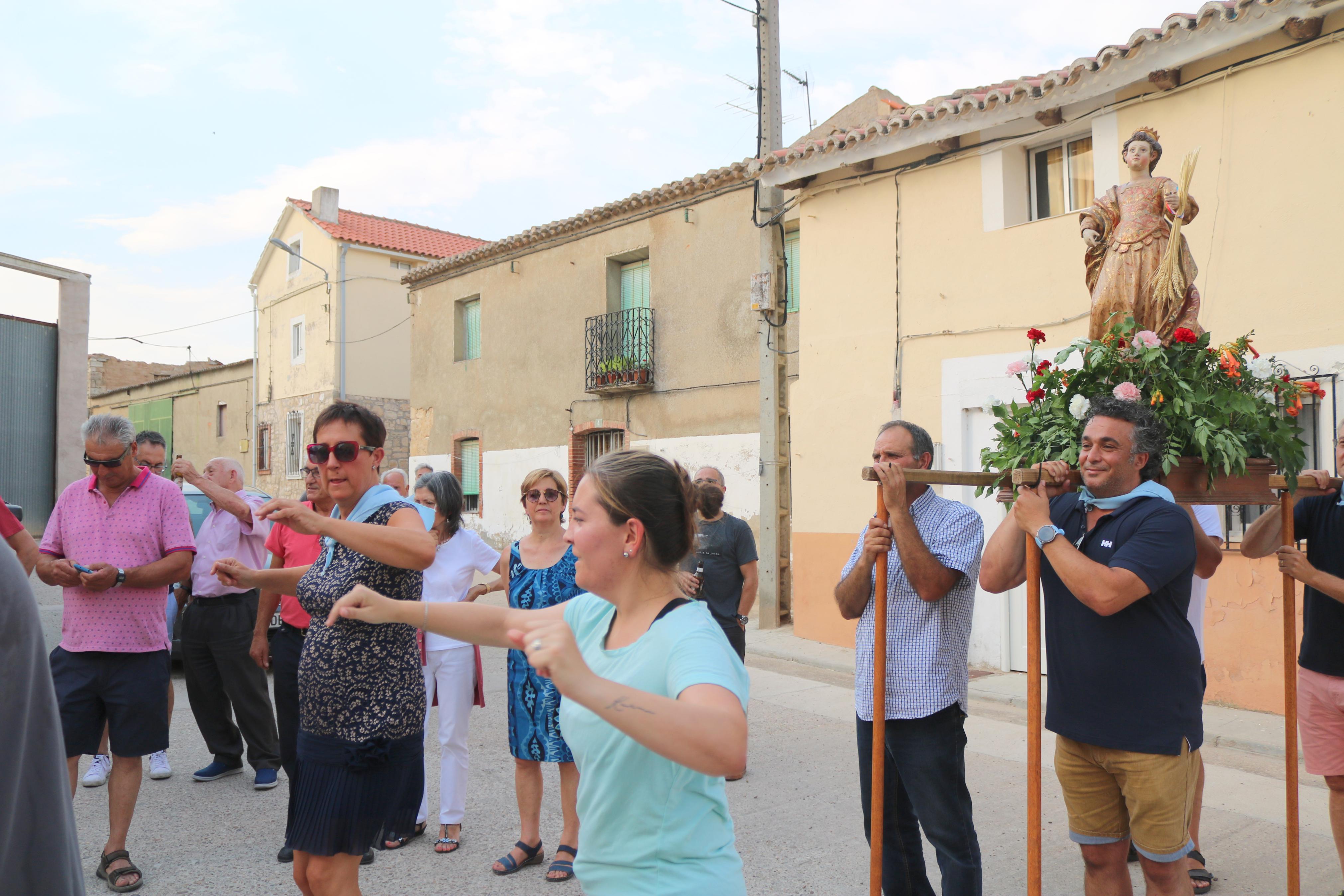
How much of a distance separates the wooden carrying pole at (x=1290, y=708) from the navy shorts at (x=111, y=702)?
4497 mm

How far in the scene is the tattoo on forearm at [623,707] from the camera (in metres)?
1.46

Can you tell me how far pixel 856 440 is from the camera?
10047mm

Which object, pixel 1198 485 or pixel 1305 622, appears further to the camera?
pixel 1305 622

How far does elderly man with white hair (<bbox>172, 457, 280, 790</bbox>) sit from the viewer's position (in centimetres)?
551

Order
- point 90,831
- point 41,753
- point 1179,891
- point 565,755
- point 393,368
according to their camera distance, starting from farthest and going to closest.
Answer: point 393,368 → point 90,831 → point 565,755 → point 1179,891 → point 41,753

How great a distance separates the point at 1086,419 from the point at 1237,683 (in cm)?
517

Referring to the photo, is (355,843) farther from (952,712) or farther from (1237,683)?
(1237,683)

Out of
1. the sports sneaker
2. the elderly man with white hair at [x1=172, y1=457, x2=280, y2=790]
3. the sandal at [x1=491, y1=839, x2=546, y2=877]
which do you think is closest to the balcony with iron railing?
the elderly man with white hair at [x1=172, y1=457, x2=280, y2=790]

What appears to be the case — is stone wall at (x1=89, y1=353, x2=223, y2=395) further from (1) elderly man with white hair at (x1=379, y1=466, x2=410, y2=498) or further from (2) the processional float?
(2) the processional float

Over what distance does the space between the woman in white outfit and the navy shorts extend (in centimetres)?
120

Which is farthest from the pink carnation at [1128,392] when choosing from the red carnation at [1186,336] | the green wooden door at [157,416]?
the green wooden door at [157,416]

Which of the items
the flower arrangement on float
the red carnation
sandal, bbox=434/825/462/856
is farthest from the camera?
sandal, bbox=434/825/462/856

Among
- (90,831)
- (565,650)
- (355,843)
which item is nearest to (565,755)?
(355,843)

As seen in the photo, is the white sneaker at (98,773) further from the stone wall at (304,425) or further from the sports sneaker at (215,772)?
the stone wall at (304,425)
